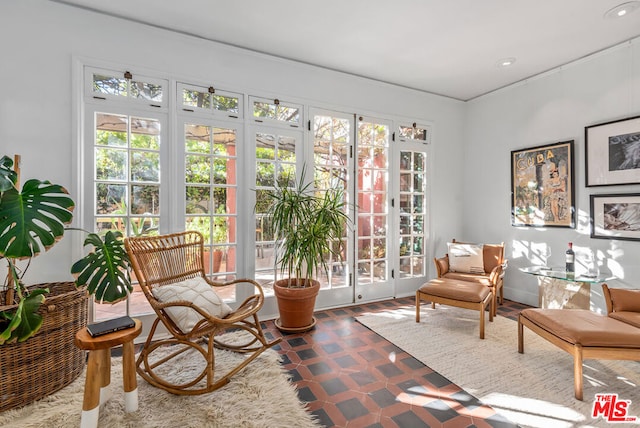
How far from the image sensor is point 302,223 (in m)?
3.19

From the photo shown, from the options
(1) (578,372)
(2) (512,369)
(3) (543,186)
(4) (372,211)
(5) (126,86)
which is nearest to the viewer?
(1) (578,372)

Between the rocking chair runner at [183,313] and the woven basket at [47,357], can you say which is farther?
the rocking chair runner at [183,313]

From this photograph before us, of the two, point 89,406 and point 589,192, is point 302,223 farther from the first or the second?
point 589,192

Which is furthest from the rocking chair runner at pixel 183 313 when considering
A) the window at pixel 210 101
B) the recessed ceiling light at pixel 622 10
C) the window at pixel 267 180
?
the recessed ceiling light at pixel 622 10

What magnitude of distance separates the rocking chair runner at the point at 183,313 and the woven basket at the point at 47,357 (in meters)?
0.46

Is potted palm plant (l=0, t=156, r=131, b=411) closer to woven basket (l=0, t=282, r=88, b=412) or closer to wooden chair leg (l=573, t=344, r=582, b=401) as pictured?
woven basket (l=0, t=282, r=88, b=412)

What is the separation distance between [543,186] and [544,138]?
60cm

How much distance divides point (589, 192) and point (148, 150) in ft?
15.2

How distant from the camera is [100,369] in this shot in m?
1.74

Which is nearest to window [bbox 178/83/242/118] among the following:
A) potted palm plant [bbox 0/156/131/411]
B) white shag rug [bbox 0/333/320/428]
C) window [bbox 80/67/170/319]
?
window [bbox 80/67/170/319]

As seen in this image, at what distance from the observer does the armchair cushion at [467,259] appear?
3.95 m

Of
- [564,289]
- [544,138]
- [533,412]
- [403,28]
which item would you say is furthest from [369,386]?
[544,138]

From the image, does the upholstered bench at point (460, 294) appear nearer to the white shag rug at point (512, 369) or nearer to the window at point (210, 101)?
the white shag rug at point (512, 369)

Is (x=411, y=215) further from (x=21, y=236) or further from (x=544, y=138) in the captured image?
(x=21, y=236)
